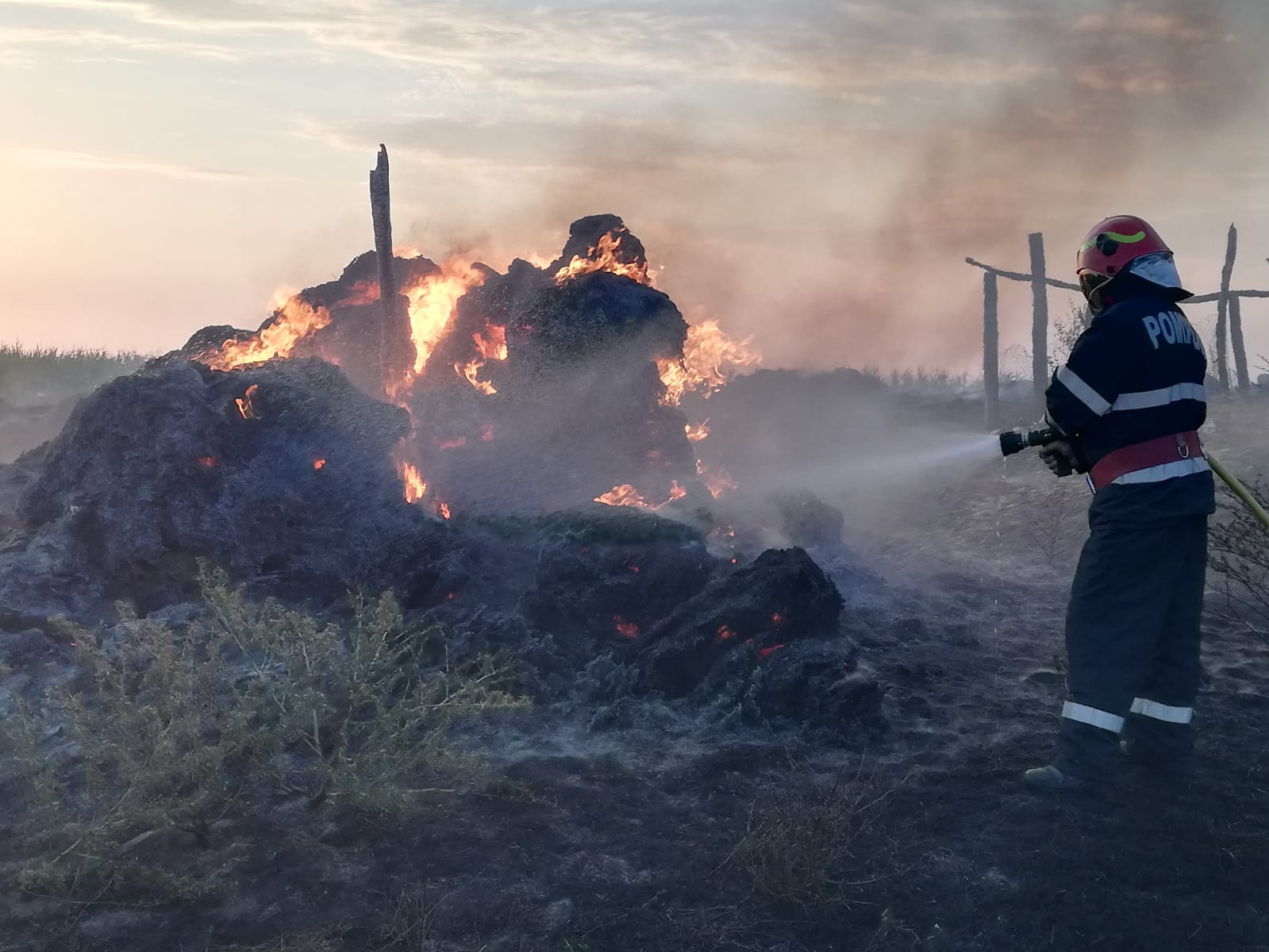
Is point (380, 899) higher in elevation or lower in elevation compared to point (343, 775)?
lower

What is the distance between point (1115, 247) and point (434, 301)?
771 cm

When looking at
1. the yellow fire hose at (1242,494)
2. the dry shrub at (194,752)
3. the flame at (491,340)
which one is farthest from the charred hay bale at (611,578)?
the yellow fire hose at (1242,494)

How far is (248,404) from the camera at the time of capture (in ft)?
28.8

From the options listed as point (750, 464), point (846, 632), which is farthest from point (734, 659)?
point (750, 464)

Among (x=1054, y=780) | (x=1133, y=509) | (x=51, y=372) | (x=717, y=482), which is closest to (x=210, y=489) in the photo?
(x=717, y=482)

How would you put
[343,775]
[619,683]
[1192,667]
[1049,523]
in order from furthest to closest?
[1049,523], [619,683], [1192,667], [343,775]

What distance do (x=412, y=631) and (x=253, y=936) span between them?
331 cm

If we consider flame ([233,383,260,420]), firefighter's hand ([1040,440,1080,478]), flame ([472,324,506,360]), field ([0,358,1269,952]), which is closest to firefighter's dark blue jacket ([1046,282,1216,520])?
firefighter's hand ([1040,440,1080,478])

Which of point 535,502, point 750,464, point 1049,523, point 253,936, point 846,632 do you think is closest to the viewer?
point 253,936

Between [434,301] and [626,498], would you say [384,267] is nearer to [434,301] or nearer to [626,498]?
[434,301]

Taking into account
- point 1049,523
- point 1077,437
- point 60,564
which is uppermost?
point 1077,437

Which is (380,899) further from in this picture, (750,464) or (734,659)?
(750,464)

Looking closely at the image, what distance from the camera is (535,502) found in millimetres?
8523

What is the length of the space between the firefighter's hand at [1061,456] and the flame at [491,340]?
6512 mm
